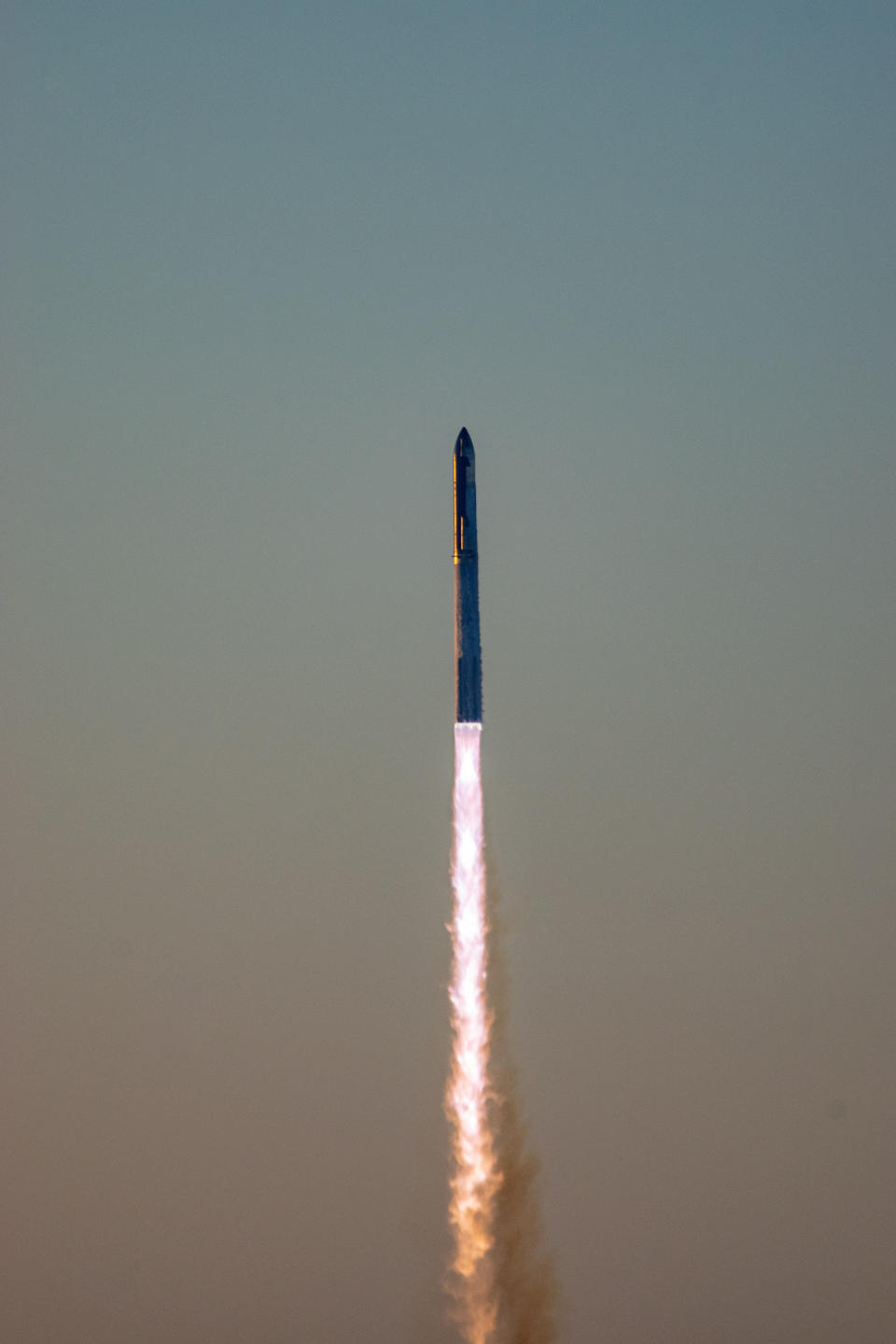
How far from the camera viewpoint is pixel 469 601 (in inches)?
3445

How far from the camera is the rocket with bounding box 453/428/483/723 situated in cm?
8731

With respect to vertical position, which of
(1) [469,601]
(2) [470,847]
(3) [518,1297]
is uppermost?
(1) [469,601]

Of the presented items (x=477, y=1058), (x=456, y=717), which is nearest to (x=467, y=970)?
(x=477, y=1058)

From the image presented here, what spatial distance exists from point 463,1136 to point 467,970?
4822 millimetres

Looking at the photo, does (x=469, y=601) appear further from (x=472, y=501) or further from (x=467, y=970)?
(x=467, y=970)

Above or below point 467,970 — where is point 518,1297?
below

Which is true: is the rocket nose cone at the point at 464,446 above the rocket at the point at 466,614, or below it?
above

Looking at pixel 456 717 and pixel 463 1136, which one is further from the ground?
pixel 456 717

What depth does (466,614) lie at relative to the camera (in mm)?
87438

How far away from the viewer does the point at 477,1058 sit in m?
92.6

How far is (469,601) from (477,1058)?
46.3 ft

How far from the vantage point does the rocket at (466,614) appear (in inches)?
3438

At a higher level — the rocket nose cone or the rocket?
the rocket nose cone

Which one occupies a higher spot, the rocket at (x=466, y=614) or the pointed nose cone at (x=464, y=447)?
the pointed nose cone at (x=464, y=447)
